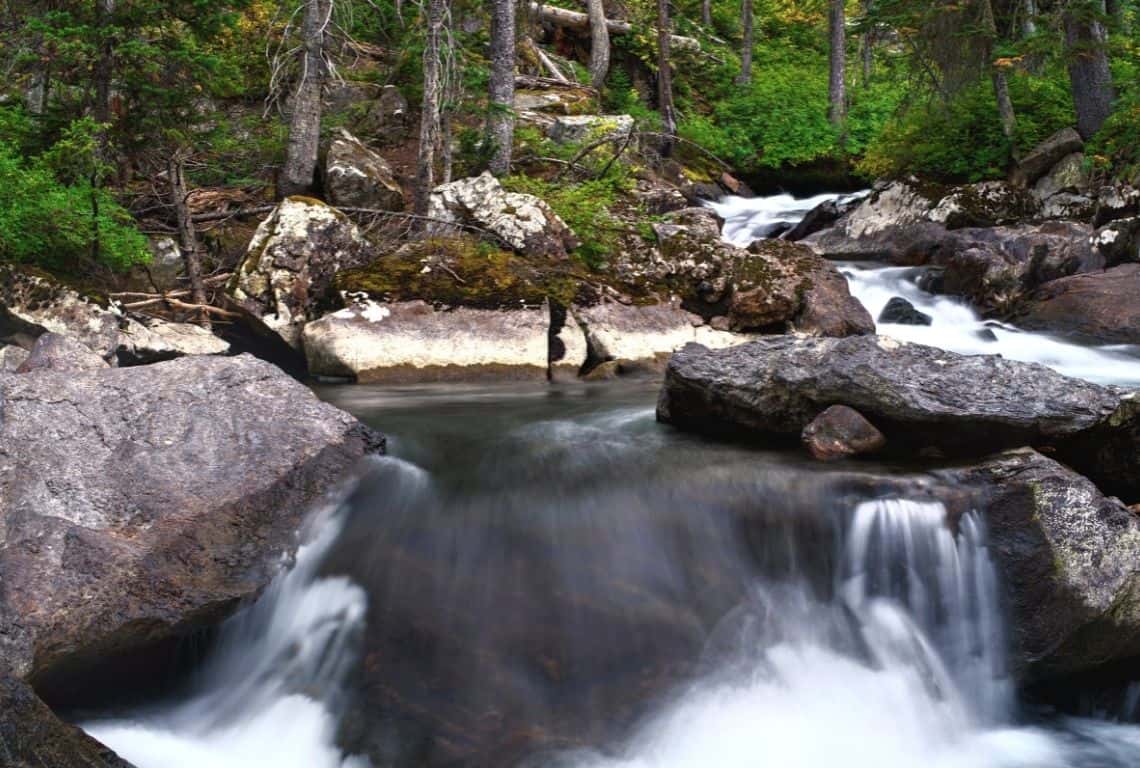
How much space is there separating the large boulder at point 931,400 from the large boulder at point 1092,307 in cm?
594

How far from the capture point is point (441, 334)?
9.37 m

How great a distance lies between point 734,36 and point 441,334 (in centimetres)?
2523

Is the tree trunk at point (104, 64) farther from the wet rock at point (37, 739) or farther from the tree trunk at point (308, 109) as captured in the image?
the wet rock at point (37, 739)

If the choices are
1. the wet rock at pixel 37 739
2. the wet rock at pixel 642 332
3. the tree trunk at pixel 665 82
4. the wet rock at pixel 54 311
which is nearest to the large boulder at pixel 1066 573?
the wet rock at pixel 37 739

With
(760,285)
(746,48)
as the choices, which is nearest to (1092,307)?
(760,285)

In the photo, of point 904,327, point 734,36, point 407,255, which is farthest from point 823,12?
point 407,255

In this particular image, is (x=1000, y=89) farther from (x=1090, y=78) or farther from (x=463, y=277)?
(x=463, y=277)

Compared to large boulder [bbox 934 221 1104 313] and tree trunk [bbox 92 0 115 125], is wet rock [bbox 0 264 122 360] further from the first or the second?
large boulder [bbox 934 221 1104 313]

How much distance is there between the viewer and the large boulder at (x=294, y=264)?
31.6ft

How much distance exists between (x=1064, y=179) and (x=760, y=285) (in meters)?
7.23

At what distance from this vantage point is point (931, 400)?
523 cm

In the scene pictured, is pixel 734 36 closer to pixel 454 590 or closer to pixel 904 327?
pixel 904 327

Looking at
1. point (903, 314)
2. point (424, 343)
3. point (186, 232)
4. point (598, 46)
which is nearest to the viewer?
point (424, 343)

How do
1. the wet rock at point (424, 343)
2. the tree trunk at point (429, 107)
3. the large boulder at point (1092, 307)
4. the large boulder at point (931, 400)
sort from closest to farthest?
the large boulder at point (931, 400) → the wet rock at point (424, 343) → the large boulder at point (1092, 307) → the tree trunk at point (429, 107)
